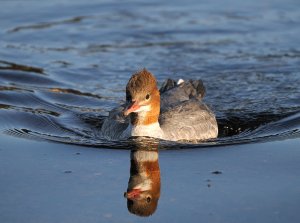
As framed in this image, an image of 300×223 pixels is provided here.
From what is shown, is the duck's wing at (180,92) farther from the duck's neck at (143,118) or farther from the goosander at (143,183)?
the goosander at (143,183)

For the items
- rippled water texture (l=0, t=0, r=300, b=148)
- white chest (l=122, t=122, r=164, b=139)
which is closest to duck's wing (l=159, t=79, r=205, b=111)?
rippled water texture (l=0, t=0, r=300, b=148)

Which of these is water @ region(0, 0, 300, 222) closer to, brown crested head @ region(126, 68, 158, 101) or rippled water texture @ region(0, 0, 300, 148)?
rippled water texture @ region(0, 0, 300, 148)

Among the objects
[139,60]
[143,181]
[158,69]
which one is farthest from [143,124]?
[139,60]

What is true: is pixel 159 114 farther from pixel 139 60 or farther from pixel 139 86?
pixel 139 60

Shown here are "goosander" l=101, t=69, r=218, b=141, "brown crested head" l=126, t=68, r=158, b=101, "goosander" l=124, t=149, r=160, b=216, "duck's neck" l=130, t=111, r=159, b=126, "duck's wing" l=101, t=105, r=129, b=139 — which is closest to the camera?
"goosander" l=124, t=149, r=160, b=216

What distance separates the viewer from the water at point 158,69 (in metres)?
11.1

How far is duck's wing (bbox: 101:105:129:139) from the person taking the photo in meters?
11.9

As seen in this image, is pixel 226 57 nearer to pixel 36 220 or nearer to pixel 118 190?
pixel 118 190

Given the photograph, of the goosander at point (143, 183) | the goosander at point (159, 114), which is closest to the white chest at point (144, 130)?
the goosander at point (159, 114)

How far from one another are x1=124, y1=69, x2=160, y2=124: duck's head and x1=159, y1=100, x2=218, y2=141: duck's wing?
41 centimetres

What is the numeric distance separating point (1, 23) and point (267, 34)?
6.13m

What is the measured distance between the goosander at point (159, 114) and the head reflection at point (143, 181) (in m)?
0.34

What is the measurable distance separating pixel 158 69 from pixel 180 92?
8.83 ft

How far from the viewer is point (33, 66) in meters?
15.6
